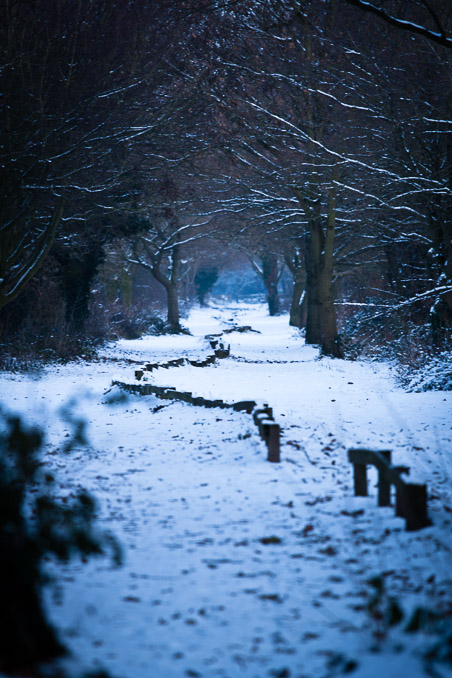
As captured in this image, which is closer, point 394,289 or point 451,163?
point 451,163

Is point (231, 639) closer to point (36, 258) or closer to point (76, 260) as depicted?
point (36, 258)

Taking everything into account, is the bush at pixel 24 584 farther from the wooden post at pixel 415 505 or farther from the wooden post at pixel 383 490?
the wooden post at pixel 383 490

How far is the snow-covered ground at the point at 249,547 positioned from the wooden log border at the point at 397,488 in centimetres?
11

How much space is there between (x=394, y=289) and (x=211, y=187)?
7.32 metres

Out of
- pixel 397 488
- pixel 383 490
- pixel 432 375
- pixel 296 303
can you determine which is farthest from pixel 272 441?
pixel 296 303

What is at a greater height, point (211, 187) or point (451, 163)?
point (211, 187)

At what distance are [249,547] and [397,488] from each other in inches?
51.4

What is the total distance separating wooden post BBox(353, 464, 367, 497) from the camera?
19.0 ft

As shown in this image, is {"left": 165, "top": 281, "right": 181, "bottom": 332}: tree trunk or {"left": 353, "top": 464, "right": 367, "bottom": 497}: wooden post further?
{"left": 165, "top": 281, "right": 181, "bottom": 332}: tree trunk

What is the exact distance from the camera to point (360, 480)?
19.0 feet

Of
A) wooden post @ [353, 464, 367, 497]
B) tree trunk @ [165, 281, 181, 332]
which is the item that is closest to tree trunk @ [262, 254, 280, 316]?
tree trunk @ [165, 281, 181, 332]

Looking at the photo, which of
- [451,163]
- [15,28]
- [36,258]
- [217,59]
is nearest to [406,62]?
[451,163]

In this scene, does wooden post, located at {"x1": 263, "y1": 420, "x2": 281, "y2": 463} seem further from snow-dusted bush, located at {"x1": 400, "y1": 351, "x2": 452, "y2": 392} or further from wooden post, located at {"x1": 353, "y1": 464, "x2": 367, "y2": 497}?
snow-dusted bush, located at {"x1": 400, "y1": 351, "x2": 452, "y2": 392}

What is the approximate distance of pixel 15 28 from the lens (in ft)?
36.2
